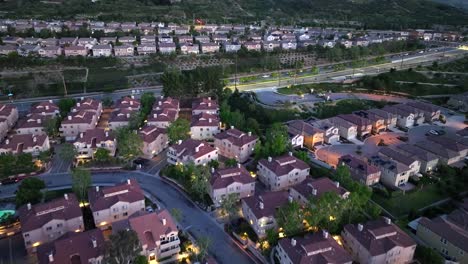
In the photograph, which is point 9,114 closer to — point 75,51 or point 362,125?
point 75,51

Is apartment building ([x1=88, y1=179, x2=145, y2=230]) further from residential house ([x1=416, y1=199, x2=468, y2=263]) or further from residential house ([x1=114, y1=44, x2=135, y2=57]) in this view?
residential house ([x1=114, y1=44, x2=135, y2=57])

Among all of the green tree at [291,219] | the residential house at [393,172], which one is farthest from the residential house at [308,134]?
the green tree at [291,219]

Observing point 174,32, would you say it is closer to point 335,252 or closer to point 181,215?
point 181,215

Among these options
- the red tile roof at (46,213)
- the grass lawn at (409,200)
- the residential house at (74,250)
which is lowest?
the grass lawn at (409,200)

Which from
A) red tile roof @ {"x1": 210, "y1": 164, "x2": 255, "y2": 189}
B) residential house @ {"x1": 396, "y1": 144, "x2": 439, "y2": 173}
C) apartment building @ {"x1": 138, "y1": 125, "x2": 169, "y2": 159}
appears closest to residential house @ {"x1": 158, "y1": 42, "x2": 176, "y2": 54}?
apartment building @ {"x1": 138, "y1": 125, "x2": 169, "y2": 159}

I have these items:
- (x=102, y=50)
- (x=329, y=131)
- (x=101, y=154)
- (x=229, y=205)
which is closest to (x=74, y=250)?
(x=229, y=205)

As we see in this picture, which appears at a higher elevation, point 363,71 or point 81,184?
point 363,71

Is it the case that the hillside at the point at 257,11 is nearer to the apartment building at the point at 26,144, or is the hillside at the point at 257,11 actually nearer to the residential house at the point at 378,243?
the apartment building at the point at 26,144

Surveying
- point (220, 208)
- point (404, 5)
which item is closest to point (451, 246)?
point (220, 208)
